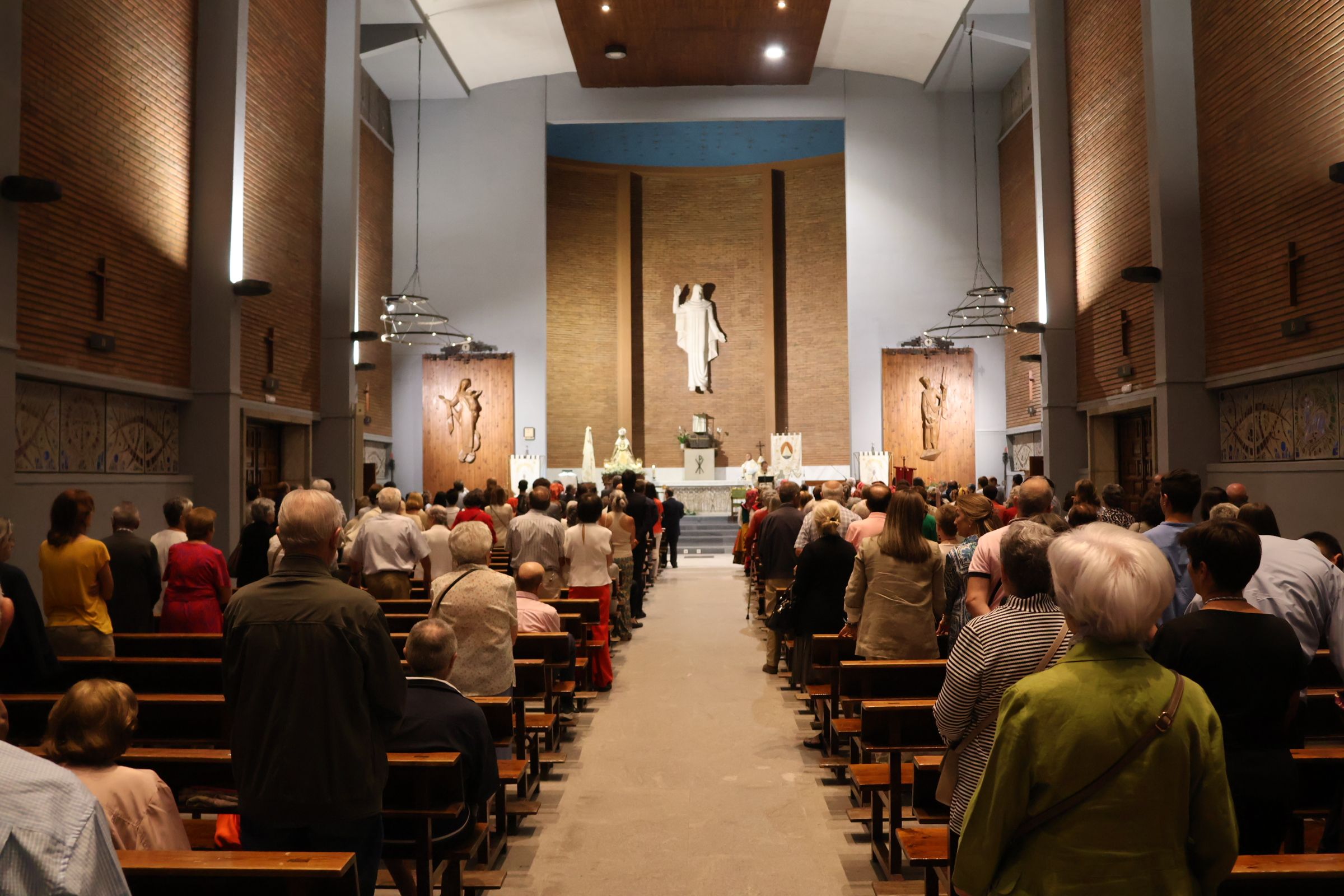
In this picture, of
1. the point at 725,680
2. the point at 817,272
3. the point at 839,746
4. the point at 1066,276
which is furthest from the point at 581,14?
the point at 839,746

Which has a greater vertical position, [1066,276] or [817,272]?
[817,272]

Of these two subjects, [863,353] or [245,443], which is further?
[863,353]

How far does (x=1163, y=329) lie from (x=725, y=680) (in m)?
6.74

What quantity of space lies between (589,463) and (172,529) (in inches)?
593

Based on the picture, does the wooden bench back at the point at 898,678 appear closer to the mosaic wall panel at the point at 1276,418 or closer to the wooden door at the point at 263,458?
the mosaic wall panel at the point at 1276,418

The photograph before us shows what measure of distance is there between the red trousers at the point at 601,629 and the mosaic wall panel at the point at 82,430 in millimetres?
Answer: 4648

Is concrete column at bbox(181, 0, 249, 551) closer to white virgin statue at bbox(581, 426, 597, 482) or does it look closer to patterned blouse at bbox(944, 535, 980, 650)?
patterned blouse at bbox(944, 535, 980, 650)

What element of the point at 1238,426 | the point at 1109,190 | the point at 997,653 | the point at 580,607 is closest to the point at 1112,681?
the point at 997,653

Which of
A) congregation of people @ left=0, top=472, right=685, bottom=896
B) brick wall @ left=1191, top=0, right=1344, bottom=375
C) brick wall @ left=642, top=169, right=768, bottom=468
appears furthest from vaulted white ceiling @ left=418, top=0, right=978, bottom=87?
congregation of people @ left=0, top=472, right=685, bottom=896

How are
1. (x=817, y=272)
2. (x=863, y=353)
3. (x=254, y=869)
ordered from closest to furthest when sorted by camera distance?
(x=254, y=869) < (x=863, y=353) < (x=817, y=272)

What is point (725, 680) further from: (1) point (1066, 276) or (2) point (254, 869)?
(1) point (1066, 276)

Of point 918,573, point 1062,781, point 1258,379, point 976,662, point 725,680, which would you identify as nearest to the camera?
point 1062,781

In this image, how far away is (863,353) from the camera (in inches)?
820

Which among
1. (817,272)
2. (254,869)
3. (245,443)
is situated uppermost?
(817,272)
